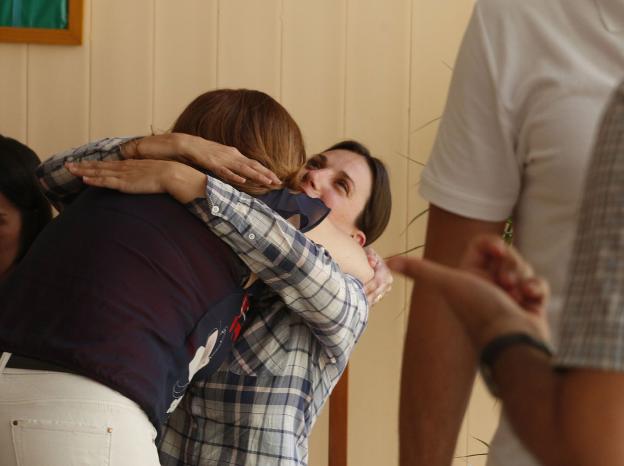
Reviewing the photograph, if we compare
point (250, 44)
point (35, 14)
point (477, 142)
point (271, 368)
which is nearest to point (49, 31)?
point (35, 14)

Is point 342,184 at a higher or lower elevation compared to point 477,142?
lower

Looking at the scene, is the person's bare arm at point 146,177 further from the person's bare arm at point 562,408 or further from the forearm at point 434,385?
the person's bare arm at point 562,408

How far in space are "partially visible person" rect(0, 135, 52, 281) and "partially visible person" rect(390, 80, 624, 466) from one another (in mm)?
1216

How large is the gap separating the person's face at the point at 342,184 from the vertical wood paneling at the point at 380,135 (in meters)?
0.26

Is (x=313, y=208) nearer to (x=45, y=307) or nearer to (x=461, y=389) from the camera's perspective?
(x=45, y=307)

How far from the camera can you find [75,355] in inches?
34.9

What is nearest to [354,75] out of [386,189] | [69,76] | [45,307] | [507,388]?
[386,189]

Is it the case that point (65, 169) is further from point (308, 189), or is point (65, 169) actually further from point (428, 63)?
point (428, 63)

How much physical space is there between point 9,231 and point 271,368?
54cm

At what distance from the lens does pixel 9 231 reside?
4.72 ft

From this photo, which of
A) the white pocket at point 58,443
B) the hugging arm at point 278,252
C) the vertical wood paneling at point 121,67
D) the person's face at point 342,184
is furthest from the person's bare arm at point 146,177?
the vertical wood paneling at point 121,67

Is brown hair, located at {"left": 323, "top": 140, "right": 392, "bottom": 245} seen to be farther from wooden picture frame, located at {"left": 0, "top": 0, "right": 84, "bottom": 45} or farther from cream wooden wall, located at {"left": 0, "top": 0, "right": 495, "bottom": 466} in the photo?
wooden picture frame, located at {"left": 0, "top": 0, "right": 84, "bottom": 45}

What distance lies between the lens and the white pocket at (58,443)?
888mm

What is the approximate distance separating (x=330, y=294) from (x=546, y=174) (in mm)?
614
